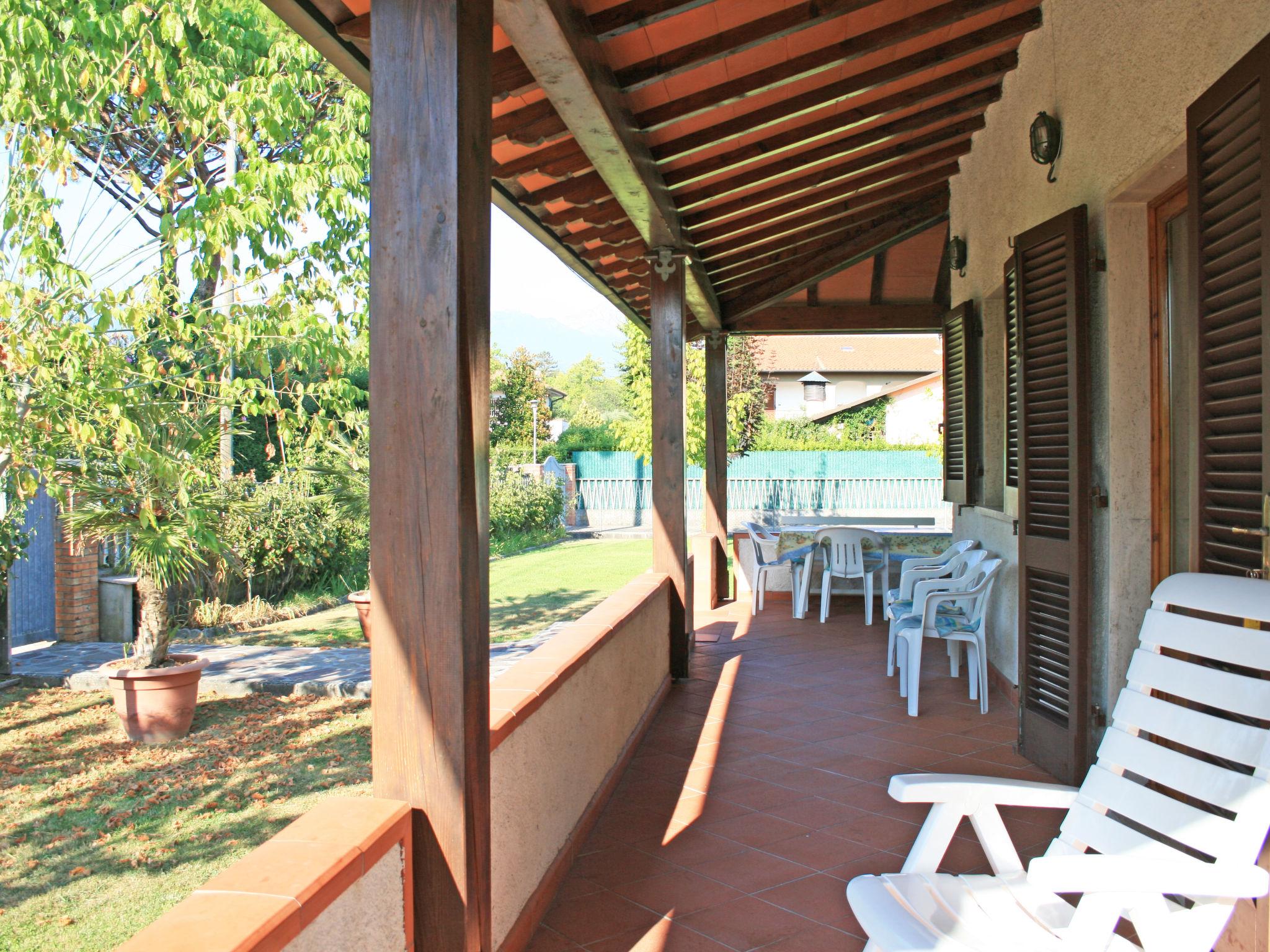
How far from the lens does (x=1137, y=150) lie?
10.7ft

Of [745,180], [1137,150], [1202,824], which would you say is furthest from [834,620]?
[1202,824]

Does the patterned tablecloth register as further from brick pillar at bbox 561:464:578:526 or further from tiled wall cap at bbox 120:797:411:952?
brick pillar at bbox 561:464:578:526

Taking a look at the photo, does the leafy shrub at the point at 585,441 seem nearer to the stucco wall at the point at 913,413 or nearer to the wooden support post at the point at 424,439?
the stucco wall at the point at 913,413

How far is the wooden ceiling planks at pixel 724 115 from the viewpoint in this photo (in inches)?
114

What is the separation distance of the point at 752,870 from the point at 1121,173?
8.81 feet

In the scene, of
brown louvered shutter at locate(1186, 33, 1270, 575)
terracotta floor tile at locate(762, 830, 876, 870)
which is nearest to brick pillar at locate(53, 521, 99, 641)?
terracotta floor tile at locate(762, 830, 876, 870)

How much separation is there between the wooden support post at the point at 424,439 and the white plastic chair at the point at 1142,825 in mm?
870

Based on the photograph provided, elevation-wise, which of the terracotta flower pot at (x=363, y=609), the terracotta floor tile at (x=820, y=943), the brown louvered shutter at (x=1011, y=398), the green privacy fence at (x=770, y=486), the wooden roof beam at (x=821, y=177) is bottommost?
the terracotta floor tile at (x=820, y=943)

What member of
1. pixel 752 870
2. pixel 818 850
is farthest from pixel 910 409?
pixel 752 870

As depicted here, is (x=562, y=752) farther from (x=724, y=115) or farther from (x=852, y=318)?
(x=852, y=318)

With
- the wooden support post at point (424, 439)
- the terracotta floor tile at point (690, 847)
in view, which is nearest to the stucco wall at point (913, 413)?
the terracotta floor tile at point (690, 847)

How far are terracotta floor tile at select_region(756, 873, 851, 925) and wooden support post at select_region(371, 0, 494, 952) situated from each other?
1301 millimetres

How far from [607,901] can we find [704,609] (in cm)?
590

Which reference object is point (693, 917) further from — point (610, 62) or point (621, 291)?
point (621, 291)
